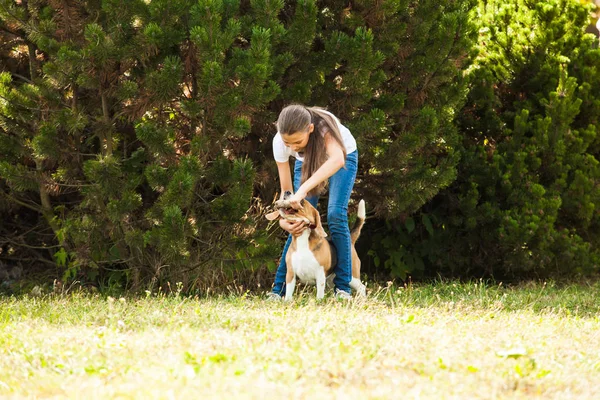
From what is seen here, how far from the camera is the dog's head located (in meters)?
5.23

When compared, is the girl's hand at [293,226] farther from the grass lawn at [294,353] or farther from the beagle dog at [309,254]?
the grass lawn at [294,353]

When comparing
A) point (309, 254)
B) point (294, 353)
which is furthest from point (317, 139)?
point (294, 353)

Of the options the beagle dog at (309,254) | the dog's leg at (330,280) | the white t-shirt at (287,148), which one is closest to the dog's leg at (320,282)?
the beagle dog at (309,254)

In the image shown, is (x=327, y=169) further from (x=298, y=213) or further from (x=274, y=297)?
(x=274, y=297)

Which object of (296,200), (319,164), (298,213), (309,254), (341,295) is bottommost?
(341,295)

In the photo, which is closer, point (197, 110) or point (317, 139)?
point (317, 139)

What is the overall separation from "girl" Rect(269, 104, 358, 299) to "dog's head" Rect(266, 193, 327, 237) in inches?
1.7

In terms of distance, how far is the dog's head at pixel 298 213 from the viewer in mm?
5227

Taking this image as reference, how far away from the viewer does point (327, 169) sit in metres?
5.30

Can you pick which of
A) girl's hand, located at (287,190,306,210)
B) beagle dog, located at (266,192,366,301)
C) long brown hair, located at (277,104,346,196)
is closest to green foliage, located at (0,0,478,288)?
long brown hair, located at (277,104,346,196)

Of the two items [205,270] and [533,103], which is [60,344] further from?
[533,103]

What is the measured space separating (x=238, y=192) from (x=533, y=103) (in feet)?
12.8

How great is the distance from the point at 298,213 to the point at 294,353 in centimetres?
193

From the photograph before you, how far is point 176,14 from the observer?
594 cm
